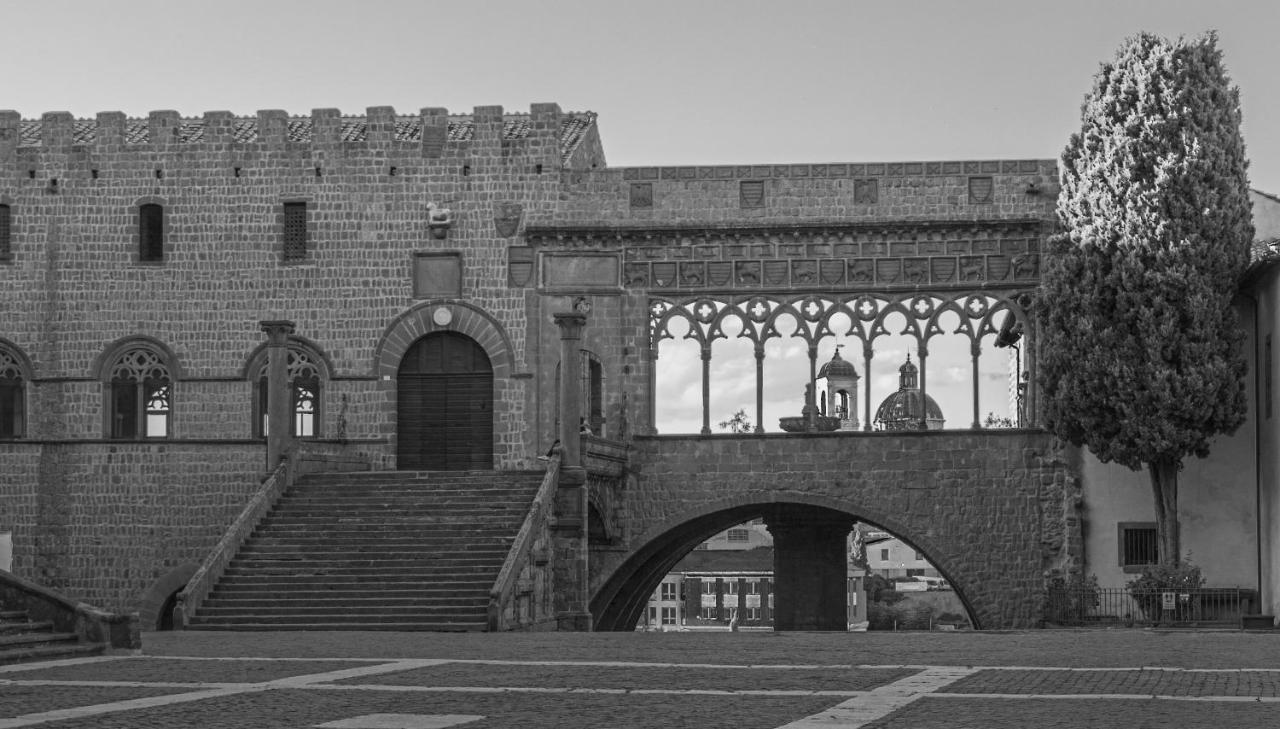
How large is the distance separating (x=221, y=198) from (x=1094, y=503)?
52.0 ft

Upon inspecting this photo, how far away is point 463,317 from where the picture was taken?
3497 cm

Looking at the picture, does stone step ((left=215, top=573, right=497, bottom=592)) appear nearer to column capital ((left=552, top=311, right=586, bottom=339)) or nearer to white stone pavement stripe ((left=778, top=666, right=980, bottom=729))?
column capital ((left=552, top=311, right=586, bottom=339))

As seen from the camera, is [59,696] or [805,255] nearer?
[59,696]

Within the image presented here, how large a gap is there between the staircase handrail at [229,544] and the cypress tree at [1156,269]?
39.8 feet

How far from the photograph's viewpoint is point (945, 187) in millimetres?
34438

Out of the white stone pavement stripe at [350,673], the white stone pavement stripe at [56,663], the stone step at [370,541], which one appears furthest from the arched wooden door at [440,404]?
the white stone pavement stripe at [350,673]

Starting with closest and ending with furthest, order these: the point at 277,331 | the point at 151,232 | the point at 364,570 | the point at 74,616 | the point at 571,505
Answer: the point at 74,616 < the point at 364,570 < the point at 571,505 < the point at 277,331 < the point at 151,232

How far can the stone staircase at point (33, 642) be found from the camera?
1870 cm

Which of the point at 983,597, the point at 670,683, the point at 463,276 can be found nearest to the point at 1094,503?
the point at 983,597

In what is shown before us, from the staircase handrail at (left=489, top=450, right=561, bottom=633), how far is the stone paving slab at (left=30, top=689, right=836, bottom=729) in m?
10.9

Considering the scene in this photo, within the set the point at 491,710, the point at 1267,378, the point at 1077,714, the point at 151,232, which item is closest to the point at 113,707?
the point at 491,710

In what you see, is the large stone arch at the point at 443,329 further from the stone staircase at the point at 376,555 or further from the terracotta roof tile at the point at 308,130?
the stone staircase at the point at 376,555

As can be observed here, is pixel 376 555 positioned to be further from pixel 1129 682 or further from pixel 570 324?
pixel 1129 682

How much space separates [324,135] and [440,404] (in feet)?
16.9
